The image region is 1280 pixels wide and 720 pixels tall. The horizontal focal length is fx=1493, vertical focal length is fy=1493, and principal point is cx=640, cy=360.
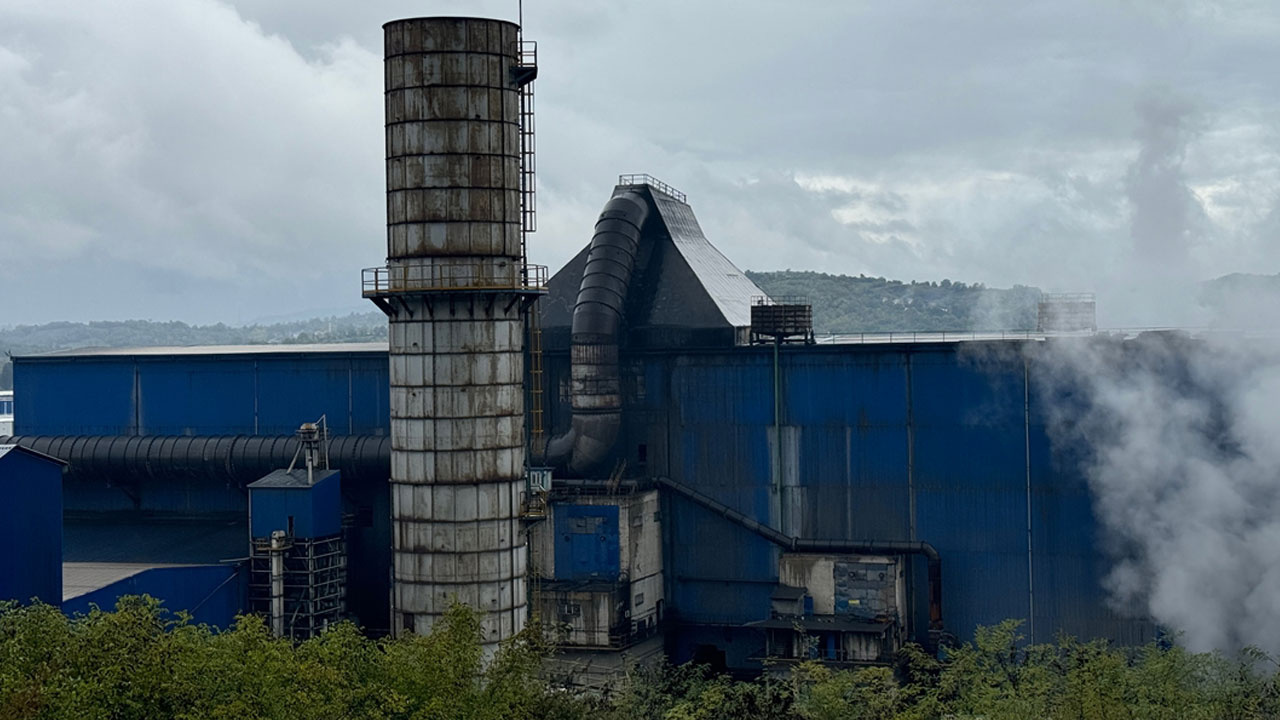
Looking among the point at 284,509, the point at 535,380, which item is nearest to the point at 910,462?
the point at 535,380

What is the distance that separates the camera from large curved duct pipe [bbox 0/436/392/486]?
145 feet

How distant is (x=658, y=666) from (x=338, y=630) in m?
17.8

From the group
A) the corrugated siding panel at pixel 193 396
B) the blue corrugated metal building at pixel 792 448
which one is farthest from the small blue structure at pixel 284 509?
the corrugated siding panel at pixel 193 396

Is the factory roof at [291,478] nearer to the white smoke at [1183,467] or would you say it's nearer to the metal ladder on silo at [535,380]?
the metal ladder on silo at [535,380]

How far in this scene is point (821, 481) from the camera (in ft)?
144

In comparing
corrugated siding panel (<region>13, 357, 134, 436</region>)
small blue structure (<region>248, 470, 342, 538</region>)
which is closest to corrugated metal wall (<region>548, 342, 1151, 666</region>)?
small blue structure (<region>248, 470, 342, 538</region>)

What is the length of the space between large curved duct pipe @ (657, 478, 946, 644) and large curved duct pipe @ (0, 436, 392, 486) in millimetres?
9312

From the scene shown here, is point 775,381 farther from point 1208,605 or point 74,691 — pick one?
point 74,691

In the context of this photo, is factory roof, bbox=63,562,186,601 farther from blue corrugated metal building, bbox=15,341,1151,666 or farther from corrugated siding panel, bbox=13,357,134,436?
corrugated siding panel, bbox=13,357,134,436

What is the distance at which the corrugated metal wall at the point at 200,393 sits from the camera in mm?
46375

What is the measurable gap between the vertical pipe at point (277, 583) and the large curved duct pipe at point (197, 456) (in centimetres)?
453

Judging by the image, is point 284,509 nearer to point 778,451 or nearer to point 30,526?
point 30,526

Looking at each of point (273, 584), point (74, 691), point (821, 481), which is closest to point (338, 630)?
point (74, 691)

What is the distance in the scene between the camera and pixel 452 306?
37.0 metres
